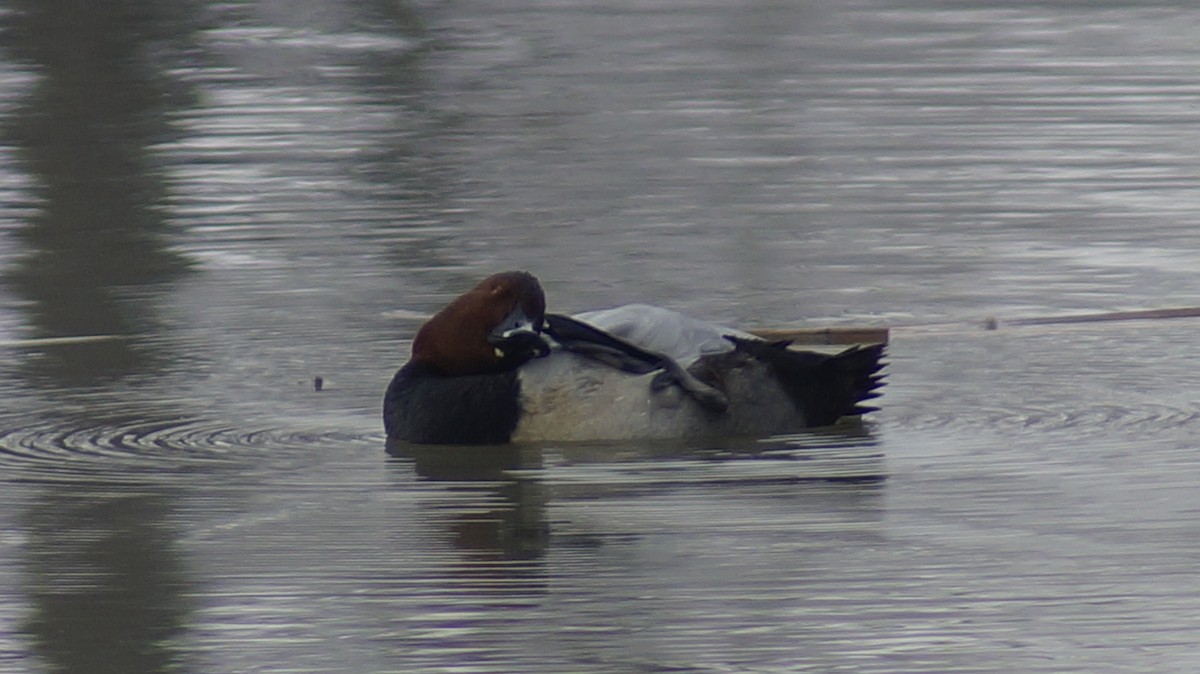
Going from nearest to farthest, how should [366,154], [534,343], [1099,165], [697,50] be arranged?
[534,343]
[1099,165]
[366,154]
[697,50]

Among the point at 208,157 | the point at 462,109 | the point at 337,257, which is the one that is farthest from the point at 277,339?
the point at 462,109

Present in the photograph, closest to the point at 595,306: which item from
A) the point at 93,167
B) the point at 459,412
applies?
the point at 459,412

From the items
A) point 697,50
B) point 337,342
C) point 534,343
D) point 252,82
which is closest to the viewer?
point 534,343

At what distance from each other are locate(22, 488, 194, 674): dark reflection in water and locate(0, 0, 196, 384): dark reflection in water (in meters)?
1.79

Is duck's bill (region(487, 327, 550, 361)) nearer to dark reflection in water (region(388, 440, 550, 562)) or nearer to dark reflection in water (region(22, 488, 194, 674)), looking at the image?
dark reflection in water (region(388, 440, 550, 562))

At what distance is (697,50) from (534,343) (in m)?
9.98

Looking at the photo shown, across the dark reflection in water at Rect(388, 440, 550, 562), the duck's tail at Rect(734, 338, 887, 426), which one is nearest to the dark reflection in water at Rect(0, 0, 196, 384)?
the dark reflection in water at Rect(388, 440, 550, 562)

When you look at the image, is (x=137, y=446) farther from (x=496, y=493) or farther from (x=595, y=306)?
(x=595, y=306)

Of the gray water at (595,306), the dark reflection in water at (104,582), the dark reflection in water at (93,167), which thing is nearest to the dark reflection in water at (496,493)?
the gray water at (595,306)

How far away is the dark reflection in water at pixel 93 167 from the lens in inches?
368

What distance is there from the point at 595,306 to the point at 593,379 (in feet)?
7.00

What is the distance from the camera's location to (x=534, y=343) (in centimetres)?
730

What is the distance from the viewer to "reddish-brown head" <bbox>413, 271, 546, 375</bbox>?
7.30m

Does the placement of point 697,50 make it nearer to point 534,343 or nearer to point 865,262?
point 865,262
